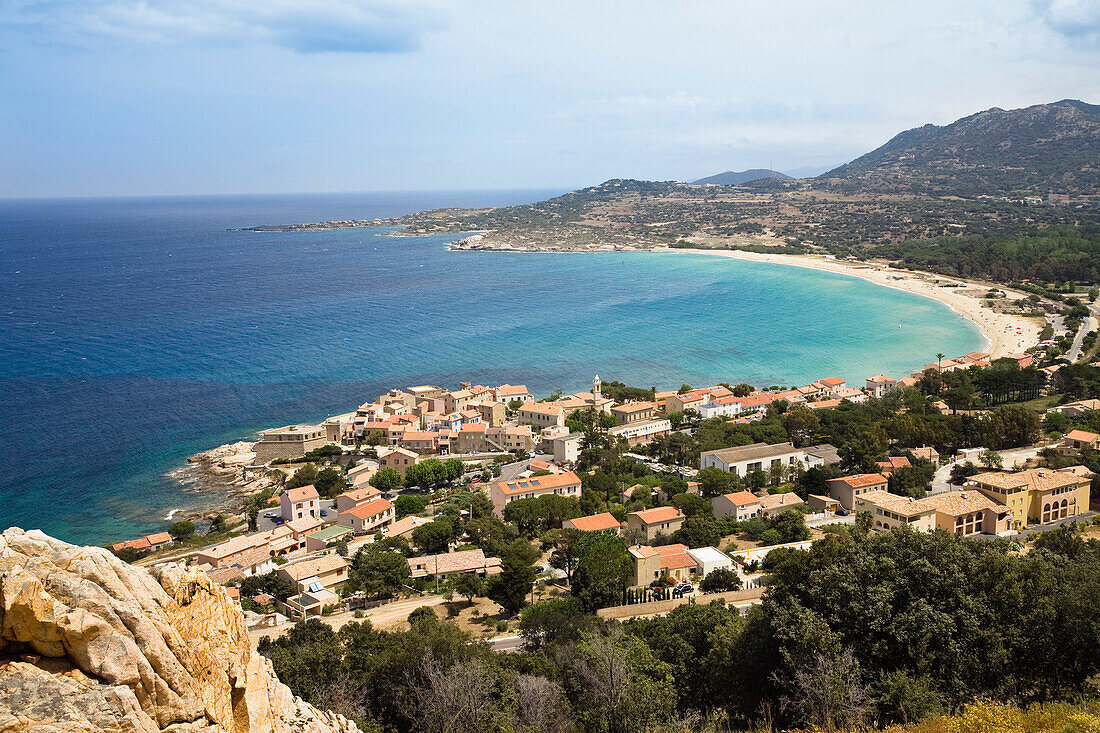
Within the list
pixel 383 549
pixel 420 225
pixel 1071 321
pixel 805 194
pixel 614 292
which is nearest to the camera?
pixel 383 549

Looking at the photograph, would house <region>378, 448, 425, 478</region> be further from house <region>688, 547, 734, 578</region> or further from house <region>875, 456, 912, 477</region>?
house <region>875, 456, 912, 477</region>

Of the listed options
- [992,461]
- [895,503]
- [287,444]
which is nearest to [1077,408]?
[992,461]

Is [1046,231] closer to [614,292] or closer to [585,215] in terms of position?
[614,292]

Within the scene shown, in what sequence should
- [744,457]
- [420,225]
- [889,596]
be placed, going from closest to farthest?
[889,596] < [744,457] < [420,225]

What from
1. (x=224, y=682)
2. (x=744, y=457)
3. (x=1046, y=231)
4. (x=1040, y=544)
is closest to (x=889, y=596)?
(x=1040, y=544)

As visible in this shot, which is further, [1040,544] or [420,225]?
[420,225]

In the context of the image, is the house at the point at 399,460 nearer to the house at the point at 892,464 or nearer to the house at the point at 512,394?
the house at the point at 512,394

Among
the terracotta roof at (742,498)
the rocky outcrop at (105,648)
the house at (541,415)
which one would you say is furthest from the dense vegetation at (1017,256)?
the rocky outcrop at (105,648)
